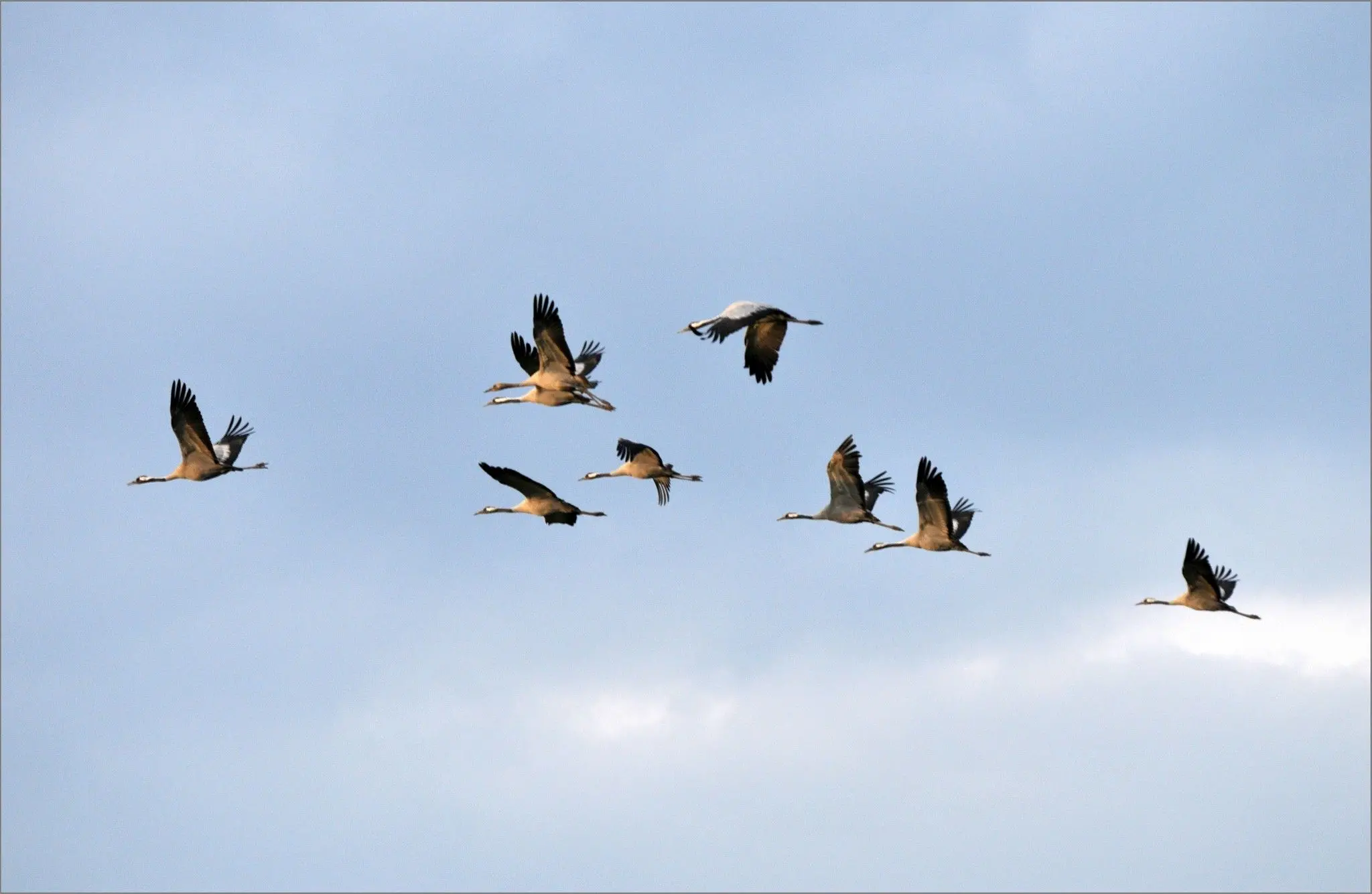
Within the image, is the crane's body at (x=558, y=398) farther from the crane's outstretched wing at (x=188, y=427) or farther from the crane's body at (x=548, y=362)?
the crane's outstretched wing at (x=188, y=427)

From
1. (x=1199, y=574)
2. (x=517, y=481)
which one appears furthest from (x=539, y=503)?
(x=1199, y=574)

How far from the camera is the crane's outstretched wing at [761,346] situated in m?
34.4

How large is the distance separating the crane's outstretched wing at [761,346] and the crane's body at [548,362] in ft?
9.13

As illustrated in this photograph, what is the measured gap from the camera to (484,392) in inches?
1473

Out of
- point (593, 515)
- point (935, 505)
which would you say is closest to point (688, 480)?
point (593, 515)

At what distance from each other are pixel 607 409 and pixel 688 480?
205 centimetres

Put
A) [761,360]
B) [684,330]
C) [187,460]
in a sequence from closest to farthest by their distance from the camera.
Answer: [684,330]
[761,360]
[187,460]

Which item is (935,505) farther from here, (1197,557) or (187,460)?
(187,460)

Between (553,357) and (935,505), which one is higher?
(553,357)

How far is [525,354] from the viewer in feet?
124

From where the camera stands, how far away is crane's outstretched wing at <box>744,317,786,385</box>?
34.4m

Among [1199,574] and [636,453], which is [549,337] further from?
[1199,574]

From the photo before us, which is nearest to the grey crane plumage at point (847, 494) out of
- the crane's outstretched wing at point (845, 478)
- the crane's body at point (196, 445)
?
the crane's outstretched wing at point (845, 478)

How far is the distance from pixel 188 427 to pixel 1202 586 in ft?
66.1
